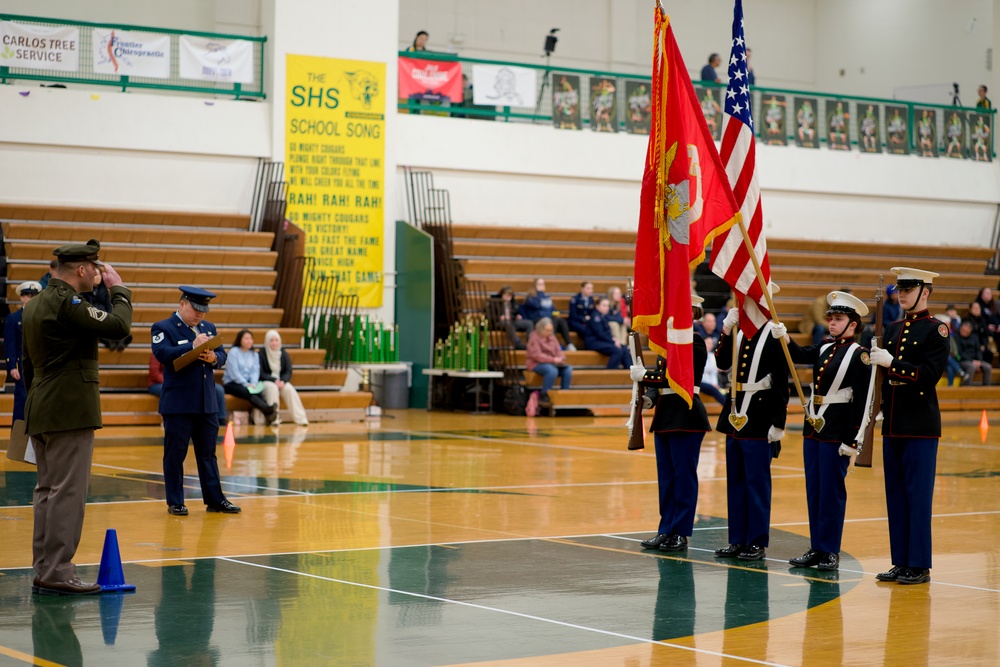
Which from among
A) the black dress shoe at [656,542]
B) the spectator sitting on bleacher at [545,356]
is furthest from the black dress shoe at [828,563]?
the spectator sitting on bleacher at [545,356]

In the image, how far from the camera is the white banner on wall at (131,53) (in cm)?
2197

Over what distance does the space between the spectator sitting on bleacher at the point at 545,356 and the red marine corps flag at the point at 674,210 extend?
469 inches

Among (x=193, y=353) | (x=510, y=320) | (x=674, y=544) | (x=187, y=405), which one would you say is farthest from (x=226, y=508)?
(x=510, y=320)

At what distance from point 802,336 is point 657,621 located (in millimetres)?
18949

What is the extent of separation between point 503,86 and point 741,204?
16.3m

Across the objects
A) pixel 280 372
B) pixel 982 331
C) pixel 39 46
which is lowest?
pixel 280 372

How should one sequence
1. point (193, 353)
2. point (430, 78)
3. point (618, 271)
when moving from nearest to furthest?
1. point (193, 353)
2. point (430, 78)
3. point (618, 271)

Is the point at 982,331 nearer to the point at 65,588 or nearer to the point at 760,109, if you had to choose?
the point at 760,109

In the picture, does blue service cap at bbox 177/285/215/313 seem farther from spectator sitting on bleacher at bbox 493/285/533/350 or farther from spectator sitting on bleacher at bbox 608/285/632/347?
spectator sitting on bleacher at bbox 608/285/632/347

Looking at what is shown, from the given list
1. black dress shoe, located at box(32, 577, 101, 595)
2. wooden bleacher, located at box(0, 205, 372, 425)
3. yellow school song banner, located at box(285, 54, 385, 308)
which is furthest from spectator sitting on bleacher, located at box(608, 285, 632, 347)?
black dress shoe, located at box(32, 577, 101, 595)

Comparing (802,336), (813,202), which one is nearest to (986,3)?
(813,202)

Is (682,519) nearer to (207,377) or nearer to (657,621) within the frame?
(657,621)

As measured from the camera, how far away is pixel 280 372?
19.4 m

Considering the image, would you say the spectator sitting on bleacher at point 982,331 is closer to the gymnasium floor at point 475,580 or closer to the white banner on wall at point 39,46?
the gymnasium floor at point 475,580
